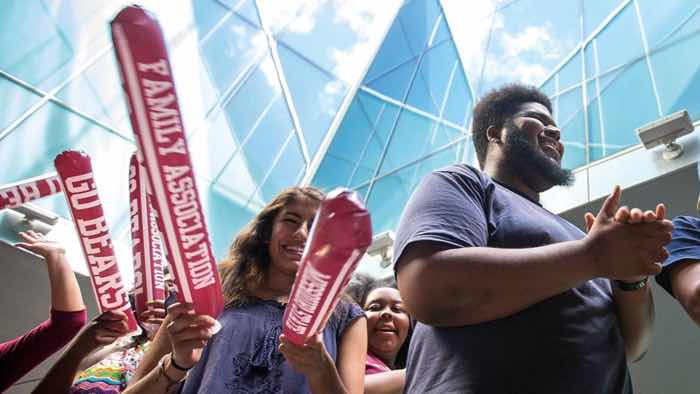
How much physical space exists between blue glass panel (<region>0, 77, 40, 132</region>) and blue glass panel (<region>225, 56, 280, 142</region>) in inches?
125

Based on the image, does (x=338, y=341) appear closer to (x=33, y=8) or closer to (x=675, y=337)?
(x=675, y=337)

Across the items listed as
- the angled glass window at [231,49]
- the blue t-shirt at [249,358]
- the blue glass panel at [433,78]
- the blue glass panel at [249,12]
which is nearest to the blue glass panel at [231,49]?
the angled glass window at [231,49]

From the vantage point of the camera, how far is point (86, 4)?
6465 millimetres

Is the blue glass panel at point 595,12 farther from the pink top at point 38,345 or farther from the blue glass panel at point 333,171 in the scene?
the pink top at point 38,345

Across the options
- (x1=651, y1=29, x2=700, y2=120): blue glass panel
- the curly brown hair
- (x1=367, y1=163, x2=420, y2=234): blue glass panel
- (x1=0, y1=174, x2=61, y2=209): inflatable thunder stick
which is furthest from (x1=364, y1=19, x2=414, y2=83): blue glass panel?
the curly brown hair

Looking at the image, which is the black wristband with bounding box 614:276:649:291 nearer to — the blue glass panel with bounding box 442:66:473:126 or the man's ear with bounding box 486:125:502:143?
the man's ear with bounding box 486:125:502:143

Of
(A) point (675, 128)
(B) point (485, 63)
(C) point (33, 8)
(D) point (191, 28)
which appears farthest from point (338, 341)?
(B) point (485, 63)

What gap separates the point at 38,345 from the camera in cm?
232

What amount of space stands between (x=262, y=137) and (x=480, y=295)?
8.15 meters

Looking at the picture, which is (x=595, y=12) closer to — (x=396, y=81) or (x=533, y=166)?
(x=396, y=81)

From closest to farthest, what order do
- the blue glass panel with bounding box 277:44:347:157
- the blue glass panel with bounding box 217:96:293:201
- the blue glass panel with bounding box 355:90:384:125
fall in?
the blue glass panel with bounding box 217:96:293:201 → the blue glass panel with bounding box 277:44:347:157 → the blue glass panel with bounding box 355:90:384:125

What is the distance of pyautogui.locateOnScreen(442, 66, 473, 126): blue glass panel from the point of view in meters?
9.23

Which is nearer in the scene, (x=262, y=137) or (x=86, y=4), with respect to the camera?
(x=86, y=4)

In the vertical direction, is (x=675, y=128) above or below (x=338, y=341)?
above
